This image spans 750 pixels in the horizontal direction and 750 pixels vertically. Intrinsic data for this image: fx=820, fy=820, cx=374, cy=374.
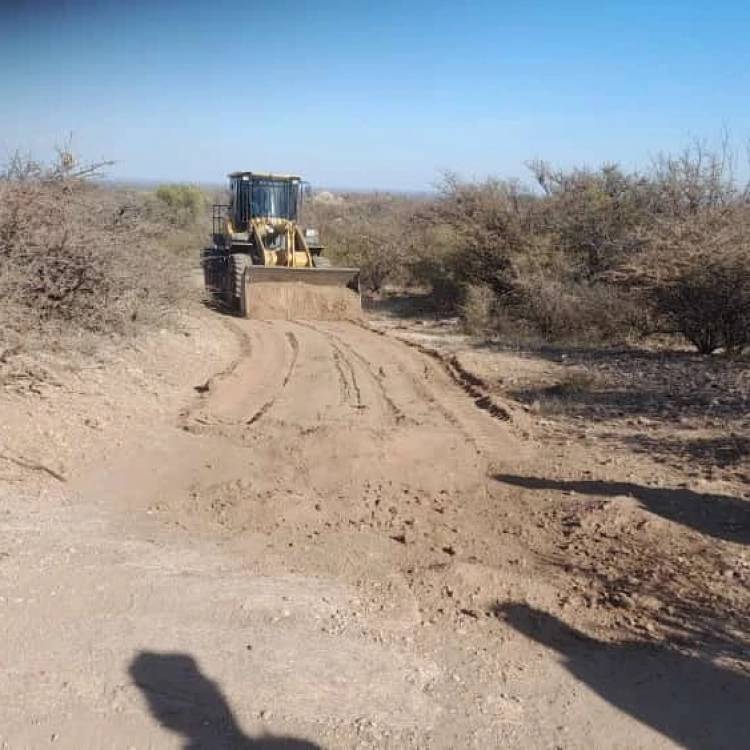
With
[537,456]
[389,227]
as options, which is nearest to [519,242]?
[389,227]

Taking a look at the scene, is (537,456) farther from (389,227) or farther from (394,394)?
(389,227)

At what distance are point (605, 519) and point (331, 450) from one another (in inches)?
97.7

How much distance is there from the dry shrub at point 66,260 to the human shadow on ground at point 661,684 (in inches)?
248

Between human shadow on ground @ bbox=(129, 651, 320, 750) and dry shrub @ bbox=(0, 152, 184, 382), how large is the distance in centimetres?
535

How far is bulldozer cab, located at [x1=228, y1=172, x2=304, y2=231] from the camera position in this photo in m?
21.1

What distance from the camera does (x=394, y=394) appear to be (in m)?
10.1

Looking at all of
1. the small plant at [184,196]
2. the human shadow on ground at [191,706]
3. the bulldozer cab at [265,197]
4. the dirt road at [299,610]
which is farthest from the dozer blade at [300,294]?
the small plant at [184,196]

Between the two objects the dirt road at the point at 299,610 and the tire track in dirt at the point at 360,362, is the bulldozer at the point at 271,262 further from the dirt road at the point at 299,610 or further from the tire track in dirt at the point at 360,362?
the dirt road at the point at 299,610

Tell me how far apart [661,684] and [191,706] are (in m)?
2.07

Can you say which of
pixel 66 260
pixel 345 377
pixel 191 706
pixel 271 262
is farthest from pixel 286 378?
pixel 271 262

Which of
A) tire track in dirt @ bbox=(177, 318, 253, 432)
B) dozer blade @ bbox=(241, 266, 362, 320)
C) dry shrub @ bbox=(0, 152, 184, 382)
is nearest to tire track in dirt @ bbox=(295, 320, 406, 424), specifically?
dozer blade @ bbox=(241, 266, 362, 320)

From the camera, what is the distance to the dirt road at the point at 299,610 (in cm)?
334

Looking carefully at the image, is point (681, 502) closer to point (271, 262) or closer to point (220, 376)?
point (220, 376)

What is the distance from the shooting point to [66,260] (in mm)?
9797
